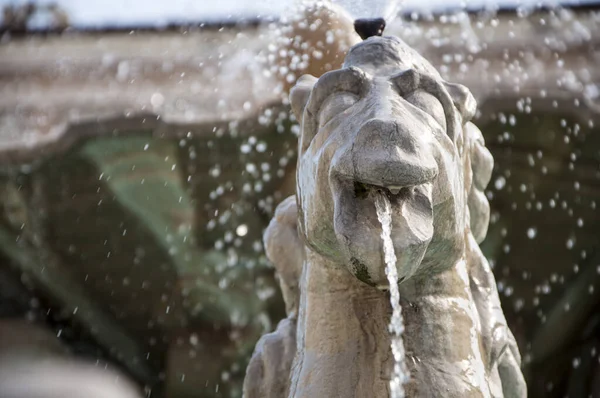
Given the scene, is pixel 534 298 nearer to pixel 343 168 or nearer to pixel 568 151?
pixel 568 151

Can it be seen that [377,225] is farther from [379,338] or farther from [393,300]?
[379,338]

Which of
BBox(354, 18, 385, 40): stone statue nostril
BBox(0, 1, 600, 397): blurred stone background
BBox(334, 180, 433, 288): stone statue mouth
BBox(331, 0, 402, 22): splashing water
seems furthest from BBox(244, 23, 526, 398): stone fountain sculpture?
BBox(0, 1, 600, 397): blurred stone background

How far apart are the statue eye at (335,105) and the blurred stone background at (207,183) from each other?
2.20m

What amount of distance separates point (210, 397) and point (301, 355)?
10.9 feet

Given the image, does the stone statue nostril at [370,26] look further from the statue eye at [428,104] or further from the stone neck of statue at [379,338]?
the stone neck of statue at [379,338]

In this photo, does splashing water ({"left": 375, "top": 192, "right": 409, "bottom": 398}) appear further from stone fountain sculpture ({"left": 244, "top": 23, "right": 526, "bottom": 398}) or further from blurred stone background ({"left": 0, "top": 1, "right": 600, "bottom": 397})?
blurred stone background ({"left": 0, "top": 1, "right": 600, "bottom": 397})

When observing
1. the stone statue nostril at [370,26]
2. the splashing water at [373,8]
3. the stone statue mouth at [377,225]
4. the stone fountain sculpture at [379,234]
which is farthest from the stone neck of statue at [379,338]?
the splashing water at [373,8]

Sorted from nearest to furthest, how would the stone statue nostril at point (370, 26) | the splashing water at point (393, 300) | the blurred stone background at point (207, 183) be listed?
the splashing water at point (393, 300)
the stone statue nostril at point (370, 26)
the blurred stone background at point (207, 183)

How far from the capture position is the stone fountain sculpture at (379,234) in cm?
109

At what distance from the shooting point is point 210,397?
14.8 feet

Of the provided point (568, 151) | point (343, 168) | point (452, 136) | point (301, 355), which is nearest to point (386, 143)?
point (343, 168)

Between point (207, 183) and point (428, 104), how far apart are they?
2.99 meters

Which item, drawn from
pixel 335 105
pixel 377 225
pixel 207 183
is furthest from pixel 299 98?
pixel 207 183

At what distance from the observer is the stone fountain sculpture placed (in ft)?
3.57
